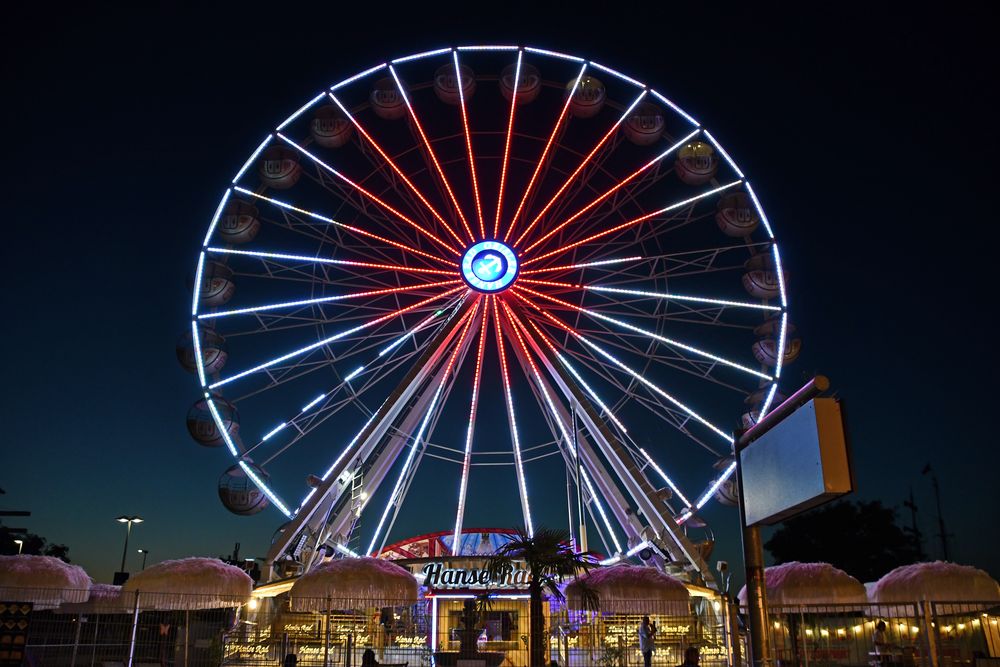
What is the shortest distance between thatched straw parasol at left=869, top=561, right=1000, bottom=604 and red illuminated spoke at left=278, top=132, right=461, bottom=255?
13014mm

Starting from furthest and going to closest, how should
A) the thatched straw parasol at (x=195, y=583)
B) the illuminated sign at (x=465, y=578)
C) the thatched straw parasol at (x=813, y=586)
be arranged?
the illuminated sign at (x=465, y=578) → the thatched straw parasol at (x=813, y=586) → the thatched straw parasol at (x=195, y=583)

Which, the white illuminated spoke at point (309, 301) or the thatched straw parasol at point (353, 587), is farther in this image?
the white illuminated spoke at point (309, 301)

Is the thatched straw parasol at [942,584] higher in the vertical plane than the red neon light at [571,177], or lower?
lower

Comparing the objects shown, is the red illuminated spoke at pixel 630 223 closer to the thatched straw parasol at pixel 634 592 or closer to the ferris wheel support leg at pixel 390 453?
the ferris wheel support leg at pixel 390 453

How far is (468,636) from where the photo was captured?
17812mm

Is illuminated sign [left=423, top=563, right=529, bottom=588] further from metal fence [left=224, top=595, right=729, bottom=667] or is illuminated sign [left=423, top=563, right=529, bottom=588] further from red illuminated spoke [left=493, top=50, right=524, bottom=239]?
red illuminated spoke [left=493, top=50, right=524, bottom=239]

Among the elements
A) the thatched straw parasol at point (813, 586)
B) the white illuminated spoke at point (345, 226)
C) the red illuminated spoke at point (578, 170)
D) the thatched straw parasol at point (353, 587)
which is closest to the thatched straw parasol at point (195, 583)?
the thatched straw parasol at point (353, 587)

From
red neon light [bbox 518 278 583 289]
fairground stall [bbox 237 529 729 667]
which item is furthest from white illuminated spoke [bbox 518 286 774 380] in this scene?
fairground stall [bbox 237 529 729 667]

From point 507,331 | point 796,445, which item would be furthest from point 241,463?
point 796,445

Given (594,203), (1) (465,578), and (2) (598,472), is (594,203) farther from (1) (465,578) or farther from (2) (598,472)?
(1) (465,578)

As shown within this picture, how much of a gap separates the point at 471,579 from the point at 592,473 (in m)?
4.56

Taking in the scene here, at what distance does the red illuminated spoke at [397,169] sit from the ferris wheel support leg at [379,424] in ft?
6.91

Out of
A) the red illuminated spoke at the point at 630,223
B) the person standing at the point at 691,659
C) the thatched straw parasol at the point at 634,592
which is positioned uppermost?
the red illuminated spoke at the point at 630,223

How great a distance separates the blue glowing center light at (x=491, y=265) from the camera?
900 inches
